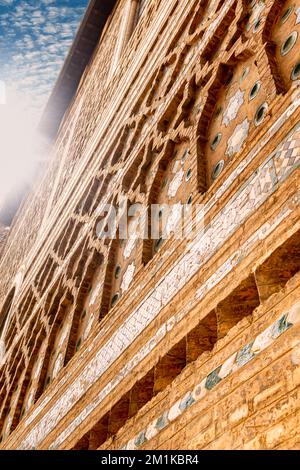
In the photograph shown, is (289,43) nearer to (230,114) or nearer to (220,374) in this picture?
(230,114)

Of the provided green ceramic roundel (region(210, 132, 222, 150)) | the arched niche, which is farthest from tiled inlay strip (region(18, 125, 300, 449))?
green ceramic roundel (region(210, 132, 222, 150))

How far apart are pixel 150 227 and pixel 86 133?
9.58 ft

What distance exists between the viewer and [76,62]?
7.91m


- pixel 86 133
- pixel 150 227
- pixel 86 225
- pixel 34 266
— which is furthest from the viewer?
pixel 86 133

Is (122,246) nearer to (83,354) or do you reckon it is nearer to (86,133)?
(83,354)

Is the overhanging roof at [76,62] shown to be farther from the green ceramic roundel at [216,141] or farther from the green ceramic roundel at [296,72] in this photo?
the green ceramic roundel at [296,72]

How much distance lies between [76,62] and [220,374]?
24.8 ft

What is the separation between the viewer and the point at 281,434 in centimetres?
90

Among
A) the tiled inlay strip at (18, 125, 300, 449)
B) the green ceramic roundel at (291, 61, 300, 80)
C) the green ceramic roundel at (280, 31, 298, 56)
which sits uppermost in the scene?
the green ceramic roundel at (280, 31, 298, 56)

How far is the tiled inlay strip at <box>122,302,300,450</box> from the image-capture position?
1019 millimetres

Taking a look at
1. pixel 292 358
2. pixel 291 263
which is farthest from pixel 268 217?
pixel 292 358

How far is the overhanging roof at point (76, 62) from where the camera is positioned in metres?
7.26

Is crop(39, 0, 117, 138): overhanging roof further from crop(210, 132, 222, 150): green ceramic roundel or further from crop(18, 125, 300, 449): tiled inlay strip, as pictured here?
crop(18, 125, 300, 449): tiled inlay strip

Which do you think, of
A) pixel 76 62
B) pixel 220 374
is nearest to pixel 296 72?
pixel 220 374
